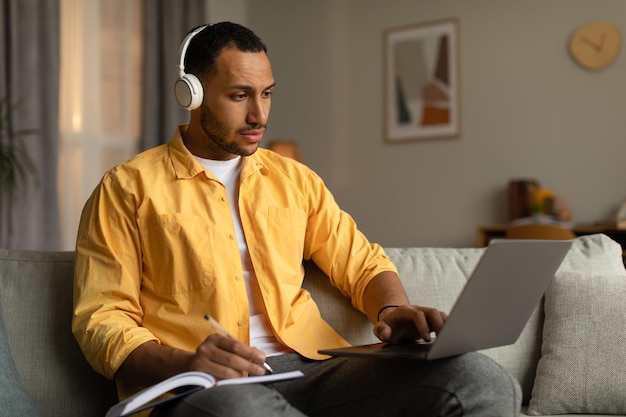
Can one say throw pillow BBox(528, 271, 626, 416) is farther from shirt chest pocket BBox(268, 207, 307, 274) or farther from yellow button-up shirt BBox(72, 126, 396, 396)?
shirt chest pocket BBox(268, 207, 307, 274)

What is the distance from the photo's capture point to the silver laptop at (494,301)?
4.26 ft

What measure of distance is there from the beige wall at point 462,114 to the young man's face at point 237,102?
3.58 m

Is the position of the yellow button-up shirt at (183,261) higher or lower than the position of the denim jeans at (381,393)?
higher

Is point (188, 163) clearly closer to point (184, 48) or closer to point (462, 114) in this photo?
point (184, 48)

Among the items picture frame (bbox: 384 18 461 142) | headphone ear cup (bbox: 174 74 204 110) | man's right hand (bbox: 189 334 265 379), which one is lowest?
man's right hand (bbox: 189 334 265 379)

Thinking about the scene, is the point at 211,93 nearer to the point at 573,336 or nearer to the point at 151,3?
the point at 573,336

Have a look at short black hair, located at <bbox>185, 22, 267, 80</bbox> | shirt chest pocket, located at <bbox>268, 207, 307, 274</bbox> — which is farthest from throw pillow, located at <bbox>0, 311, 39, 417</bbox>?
short black hair, located at <bbox>185, 22, 267, 80</bbox>

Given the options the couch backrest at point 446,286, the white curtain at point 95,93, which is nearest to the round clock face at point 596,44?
the white curtain at point 95,93

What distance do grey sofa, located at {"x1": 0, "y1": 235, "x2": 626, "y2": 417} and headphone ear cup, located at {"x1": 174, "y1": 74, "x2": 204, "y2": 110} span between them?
0.46 meters

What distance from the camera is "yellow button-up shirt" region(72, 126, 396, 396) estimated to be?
165cm

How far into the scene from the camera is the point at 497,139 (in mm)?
5254

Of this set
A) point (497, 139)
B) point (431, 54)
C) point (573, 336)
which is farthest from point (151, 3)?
point (573, 336)

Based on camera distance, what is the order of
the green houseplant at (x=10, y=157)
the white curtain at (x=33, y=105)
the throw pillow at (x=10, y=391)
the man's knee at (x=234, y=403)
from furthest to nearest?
the white curtain at (x=33, y=105) → the green houseplant at (x=10, y=157) → the throw pillow at (x=10, y=391) → the man's knee at (x=234, y=403)

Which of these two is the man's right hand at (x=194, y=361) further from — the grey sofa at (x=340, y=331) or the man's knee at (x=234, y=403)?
the grey sofa at (x=340, y=331)
